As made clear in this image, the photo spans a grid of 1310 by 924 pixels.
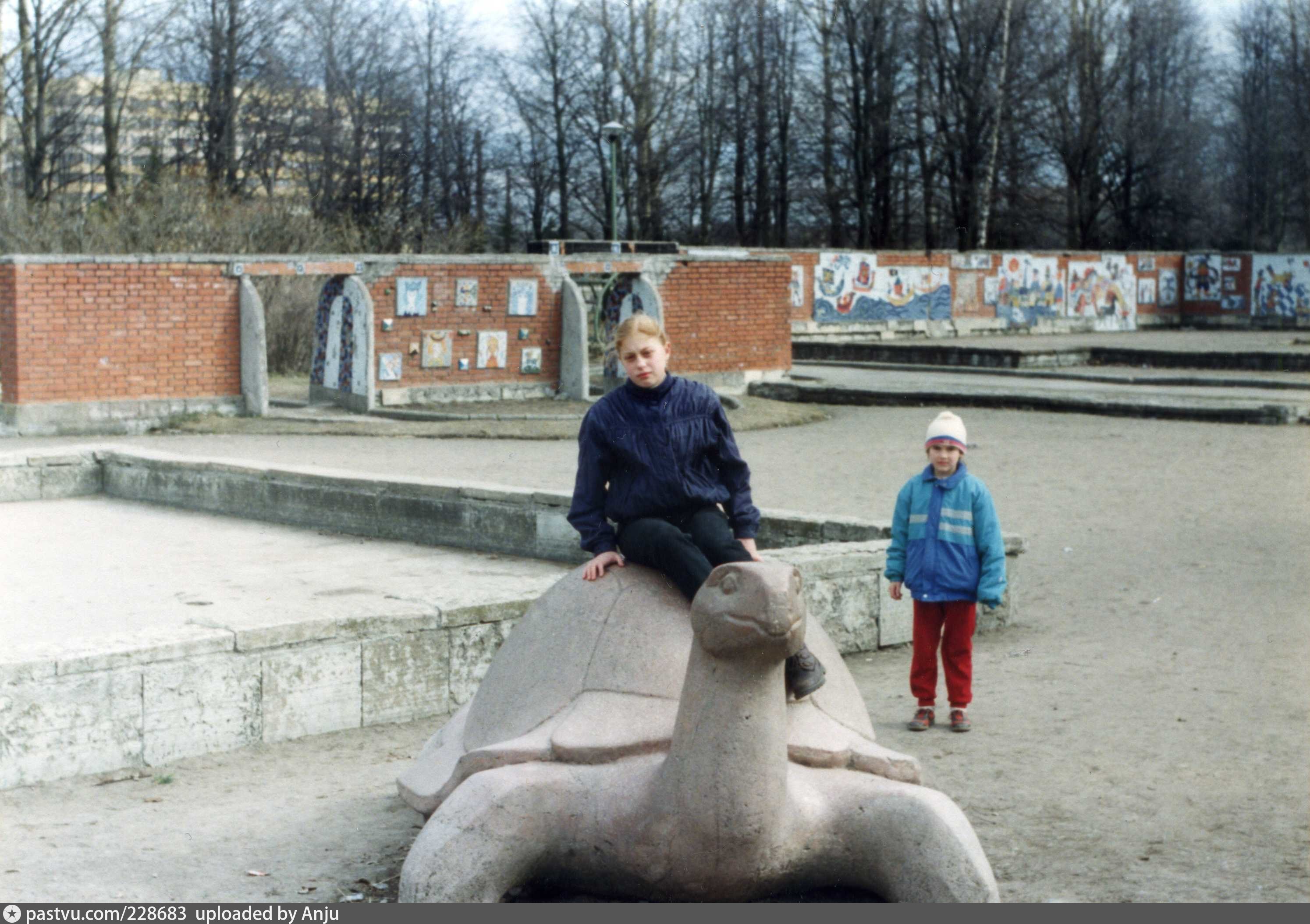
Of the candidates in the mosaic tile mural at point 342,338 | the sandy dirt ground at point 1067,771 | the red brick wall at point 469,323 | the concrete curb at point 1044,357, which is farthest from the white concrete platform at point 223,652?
the concrete curb at point 1044,357

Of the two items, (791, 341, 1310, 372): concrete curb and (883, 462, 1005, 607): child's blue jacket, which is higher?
(791, 341, 1310, 372): concrete curb

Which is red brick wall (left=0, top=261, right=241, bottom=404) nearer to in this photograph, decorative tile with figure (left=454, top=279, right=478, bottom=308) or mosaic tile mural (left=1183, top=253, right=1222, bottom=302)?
decorative tile with figure (left=454, top=279, right=478, bottom=308)

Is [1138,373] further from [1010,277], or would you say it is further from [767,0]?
[767,0]

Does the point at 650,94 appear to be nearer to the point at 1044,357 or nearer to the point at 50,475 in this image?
the point at 1044,357

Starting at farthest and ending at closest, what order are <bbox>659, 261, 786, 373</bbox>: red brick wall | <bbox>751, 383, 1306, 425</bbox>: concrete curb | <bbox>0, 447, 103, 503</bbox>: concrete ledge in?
<bbox>659, 261, 786, 373</bbox>: red brick wall, <bbox>751, 383, 1306, 425</bbox>: concrete curb, <bbox>0, 447, 103, 503</bbox>: concrete ledge

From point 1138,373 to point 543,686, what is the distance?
28.9 m

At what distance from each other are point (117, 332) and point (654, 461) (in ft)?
58.6

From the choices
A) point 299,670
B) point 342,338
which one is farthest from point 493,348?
point 299,670

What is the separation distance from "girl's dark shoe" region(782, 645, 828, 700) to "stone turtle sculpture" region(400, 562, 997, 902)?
107mm

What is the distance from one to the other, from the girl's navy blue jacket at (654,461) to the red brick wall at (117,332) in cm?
1731

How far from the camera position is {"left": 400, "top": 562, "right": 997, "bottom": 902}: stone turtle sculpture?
13.0 feet

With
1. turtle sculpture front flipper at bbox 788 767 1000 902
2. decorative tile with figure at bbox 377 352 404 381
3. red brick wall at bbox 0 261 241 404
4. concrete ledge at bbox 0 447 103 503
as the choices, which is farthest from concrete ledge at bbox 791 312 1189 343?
turtle sculpture front flipper at bbox 788 767 1000 902

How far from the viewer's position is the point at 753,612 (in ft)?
12.5

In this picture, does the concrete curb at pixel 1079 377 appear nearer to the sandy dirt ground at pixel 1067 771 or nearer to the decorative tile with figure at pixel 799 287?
the decorative tile with figure at pixel 799 287
